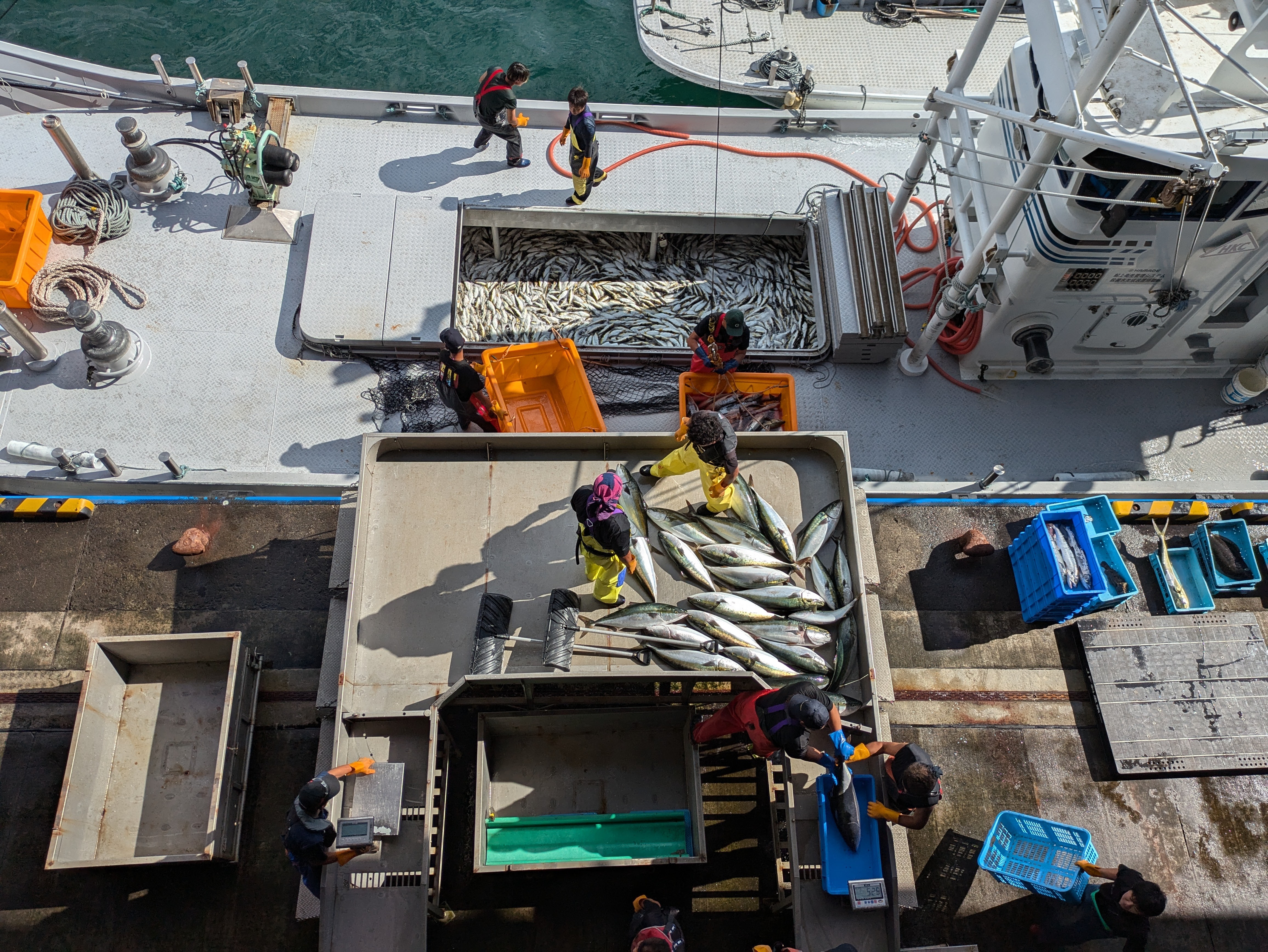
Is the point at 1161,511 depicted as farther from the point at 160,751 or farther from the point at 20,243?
the point at 20,243

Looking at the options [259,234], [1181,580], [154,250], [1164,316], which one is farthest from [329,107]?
[1181,580]

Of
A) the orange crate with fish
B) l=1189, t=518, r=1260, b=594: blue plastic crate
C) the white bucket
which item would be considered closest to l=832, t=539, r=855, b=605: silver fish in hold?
the orange crate with fish

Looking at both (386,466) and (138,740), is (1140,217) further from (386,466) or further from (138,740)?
(138,740)

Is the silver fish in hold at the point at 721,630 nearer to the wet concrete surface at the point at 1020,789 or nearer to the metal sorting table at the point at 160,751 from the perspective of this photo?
the wet concrete surface at the point at 1020,789

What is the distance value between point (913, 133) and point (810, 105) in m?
1.38

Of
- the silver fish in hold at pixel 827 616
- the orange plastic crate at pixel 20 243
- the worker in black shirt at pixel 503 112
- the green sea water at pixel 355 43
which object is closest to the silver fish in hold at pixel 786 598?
the silver fish in hold at pixel 827 616

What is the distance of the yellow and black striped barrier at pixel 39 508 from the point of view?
6711 millimetres

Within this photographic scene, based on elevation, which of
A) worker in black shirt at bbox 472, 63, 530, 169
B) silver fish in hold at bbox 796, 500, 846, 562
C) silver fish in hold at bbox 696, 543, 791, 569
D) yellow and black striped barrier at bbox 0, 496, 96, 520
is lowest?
silver fish in hold at bbox 696, 543, 791, 569

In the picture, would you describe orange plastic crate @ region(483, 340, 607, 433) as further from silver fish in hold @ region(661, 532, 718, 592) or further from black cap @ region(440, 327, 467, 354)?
silver fish in hold @ region(661, 532, 718, 592)

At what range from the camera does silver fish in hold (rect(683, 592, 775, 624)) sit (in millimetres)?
5863

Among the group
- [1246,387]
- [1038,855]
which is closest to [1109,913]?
[1038,855]

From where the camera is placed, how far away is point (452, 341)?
6746 mm

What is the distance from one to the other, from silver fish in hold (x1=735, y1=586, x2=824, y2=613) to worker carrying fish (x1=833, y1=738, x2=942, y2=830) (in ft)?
3.36

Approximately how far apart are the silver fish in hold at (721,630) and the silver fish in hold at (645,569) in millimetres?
323
